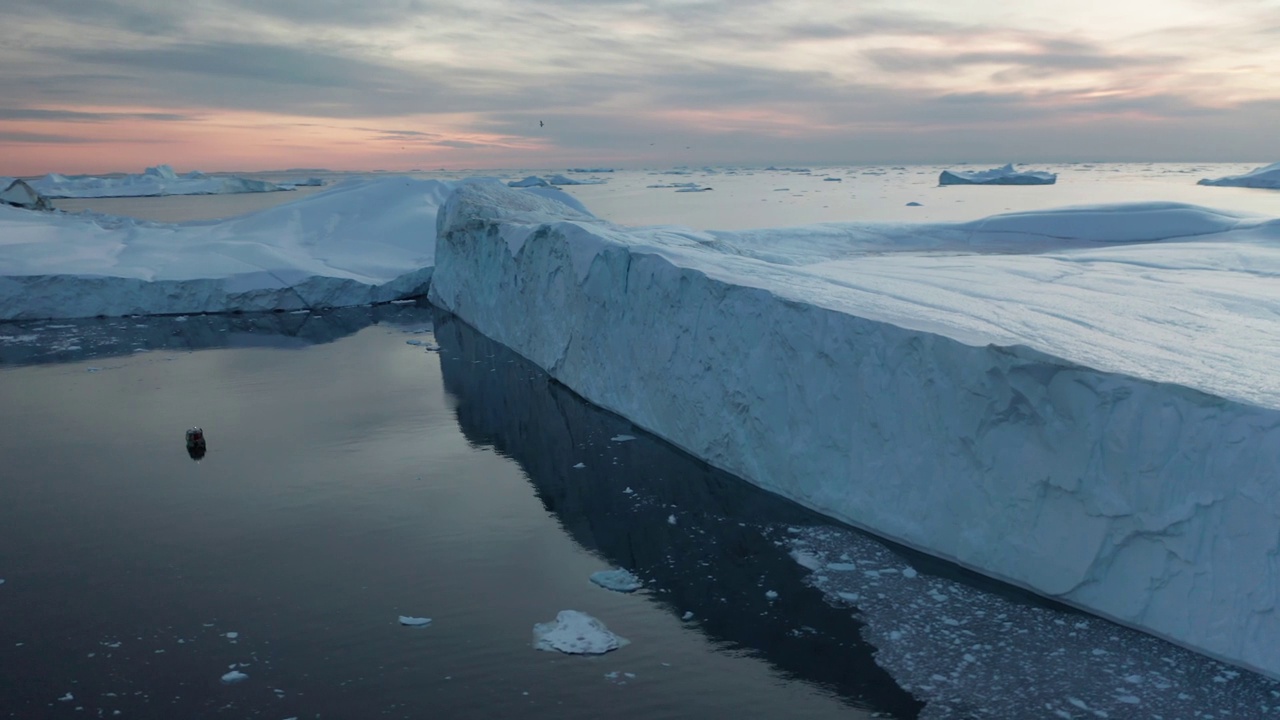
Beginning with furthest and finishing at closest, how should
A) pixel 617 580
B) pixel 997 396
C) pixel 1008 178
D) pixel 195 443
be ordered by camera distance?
1. pixel 1008 178
2. pixel 195 443
3. pixel 617 580
4. pixel 997 396

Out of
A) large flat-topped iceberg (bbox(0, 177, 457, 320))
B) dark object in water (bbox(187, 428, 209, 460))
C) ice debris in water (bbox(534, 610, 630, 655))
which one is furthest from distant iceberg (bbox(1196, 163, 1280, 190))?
dark object in water (bbox(187, 428, 209, 460))

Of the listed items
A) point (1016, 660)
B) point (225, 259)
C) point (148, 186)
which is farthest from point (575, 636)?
point (148, 186)

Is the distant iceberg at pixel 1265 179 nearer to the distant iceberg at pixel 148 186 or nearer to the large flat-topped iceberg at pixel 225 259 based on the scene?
the large flat-topped iceberg at pixel 225 259

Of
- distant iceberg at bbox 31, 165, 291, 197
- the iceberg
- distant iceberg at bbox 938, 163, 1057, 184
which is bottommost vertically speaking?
the iceberg

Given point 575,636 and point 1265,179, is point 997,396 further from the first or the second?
point 1265,179

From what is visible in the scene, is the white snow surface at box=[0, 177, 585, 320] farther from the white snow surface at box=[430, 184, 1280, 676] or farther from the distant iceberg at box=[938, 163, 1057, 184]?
the distant iceberg at box=[938, 163, 1057, 184]
